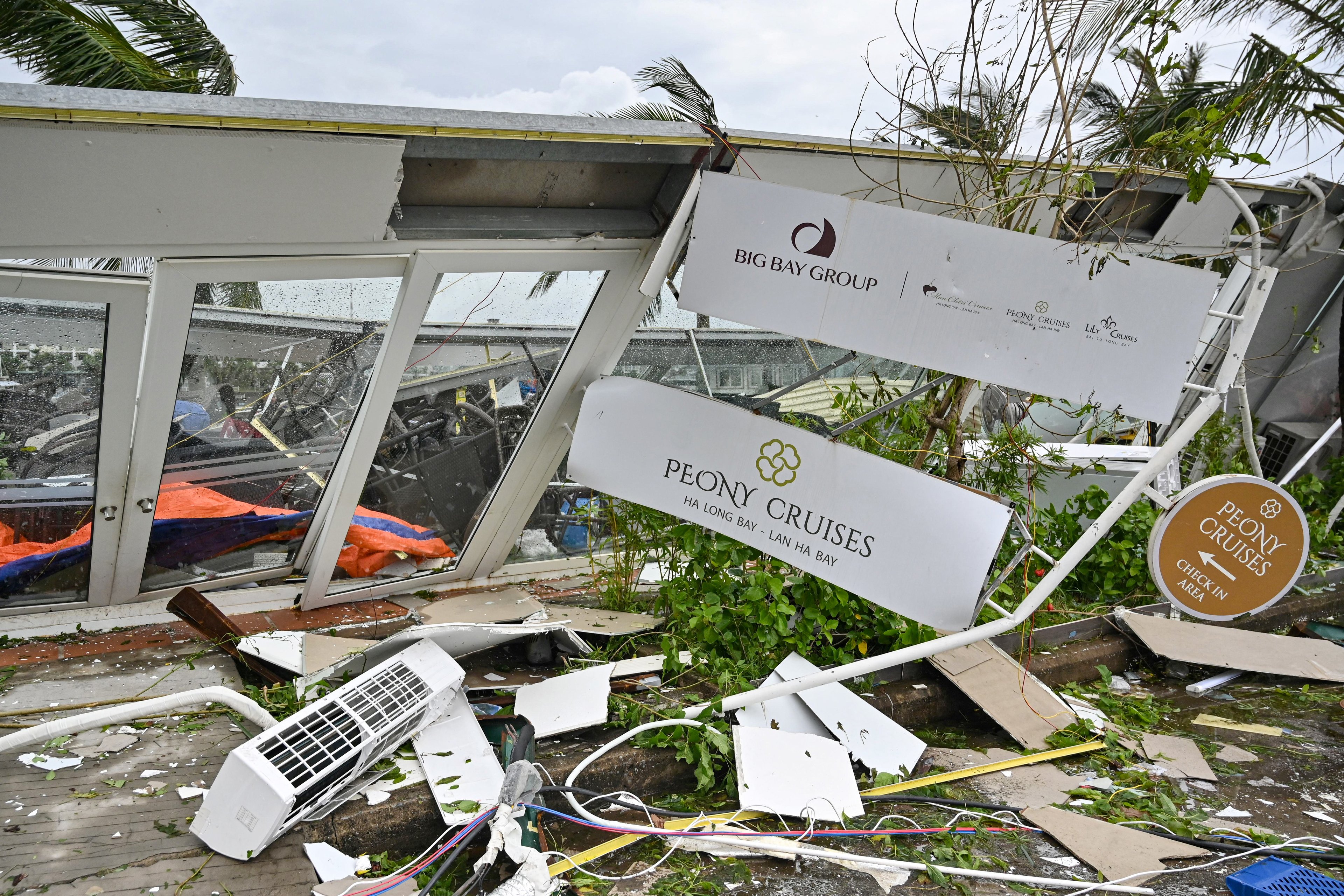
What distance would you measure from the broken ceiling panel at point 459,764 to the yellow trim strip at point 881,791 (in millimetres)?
378

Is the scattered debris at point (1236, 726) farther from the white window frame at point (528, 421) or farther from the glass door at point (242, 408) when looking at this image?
the glass door at point (242, 408)

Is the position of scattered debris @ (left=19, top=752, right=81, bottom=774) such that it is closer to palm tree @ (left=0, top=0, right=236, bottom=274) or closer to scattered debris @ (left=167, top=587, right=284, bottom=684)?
scattered debris @ (left=167, top=587, right=284, bottom=684)

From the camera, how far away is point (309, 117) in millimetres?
2666

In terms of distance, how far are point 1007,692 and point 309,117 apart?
4.07 meters

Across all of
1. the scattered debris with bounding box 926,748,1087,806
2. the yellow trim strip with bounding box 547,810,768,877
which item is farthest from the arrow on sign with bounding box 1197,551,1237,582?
the yellow trim strip with bounding box 547,810,768,877

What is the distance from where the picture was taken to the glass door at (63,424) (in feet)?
9.96

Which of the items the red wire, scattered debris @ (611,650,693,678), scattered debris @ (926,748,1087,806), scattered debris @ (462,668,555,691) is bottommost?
scattered debris @ (462,668,555,691)

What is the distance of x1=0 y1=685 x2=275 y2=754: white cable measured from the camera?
279 centimetres

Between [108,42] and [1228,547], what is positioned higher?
[108,42]

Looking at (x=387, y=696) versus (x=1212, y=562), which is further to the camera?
(x=1212, y=562)

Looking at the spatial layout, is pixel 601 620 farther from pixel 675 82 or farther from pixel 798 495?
pixel 675 82

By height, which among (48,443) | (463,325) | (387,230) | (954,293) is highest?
(954,293)

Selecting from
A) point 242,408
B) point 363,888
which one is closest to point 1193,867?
point 363,888

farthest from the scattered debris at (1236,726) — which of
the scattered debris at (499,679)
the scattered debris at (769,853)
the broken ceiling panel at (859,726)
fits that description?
the scattered debris at (499,679)
